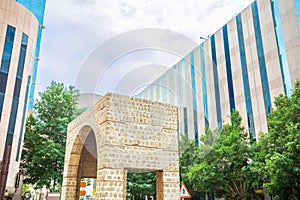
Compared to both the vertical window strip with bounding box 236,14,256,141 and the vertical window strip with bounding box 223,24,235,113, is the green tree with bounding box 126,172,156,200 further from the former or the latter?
the vertical window strip with bounding box 223,24,235,113

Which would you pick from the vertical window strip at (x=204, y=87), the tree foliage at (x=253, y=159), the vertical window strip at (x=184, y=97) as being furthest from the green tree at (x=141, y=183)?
the vertical window strip at (x=184, y=97)

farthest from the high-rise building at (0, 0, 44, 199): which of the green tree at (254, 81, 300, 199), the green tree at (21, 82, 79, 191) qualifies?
the green tree at (254, 81, 300, 199)

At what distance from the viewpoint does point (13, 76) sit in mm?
16625

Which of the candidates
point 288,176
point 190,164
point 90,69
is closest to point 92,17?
point 90,69

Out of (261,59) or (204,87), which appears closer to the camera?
(261,59)

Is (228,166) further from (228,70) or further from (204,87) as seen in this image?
(204,87)

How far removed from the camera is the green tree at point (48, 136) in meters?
18.7

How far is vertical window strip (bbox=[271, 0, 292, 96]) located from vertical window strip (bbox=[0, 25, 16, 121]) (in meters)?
17.3

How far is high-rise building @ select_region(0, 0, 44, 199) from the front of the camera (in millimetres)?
15961

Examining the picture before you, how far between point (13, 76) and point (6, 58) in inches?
43.4

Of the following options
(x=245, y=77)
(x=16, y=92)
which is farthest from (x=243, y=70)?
(x=16, y=92)

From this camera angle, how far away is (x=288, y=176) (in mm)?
11359

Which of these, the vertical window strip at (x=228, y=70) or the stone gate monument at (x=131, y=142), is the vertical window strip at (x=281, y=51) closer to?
the vertical window strip at (x=228, y=70)

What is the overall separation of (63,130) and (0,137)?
483 cm
